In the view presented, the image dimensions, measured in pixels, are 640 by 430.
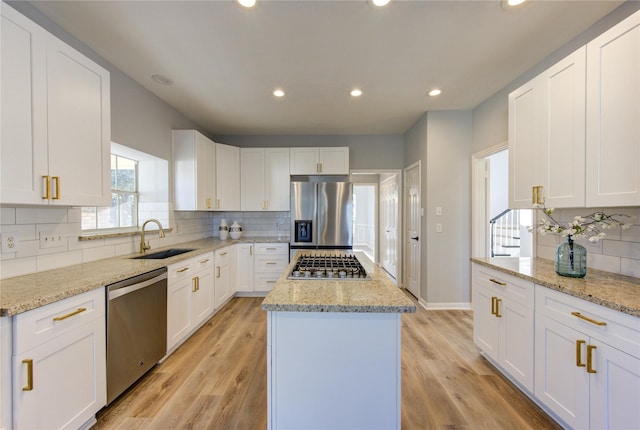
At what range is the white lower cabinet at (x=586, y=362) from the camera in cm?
118

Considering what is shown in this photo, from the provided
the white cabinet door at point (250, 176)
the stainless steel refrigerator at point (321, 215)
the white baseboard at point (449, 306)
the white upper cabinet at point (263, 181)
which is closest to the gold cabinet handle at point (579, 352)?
the white baseboard at point (449, 306)

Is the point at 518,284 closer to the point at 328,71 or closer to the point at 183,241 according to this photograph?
the point at 328,71

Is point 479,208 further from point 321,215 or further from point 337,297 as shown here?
point 337,297

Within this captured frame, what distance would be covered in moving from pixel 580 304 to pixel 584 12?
1904mm

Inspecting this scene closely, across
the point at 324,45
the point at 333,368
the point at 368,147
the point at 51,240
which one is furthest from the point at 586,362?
the point at 368,147

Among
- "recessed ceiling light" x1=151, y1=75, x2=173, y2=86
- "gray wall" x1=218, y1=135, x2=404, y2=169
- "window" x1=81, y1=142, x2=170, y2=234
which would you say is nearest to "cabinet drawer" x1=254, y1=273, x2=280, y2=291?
"window" x1=81, y1=142, x2=170, y2=234

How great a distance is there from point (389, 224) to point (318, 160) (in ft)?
7.09

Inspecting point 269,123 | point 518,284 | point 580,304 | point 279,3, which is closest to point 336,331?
point 580,304

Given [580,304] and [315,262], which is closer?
[580,304]

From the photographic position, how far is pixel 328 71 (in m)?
2.47

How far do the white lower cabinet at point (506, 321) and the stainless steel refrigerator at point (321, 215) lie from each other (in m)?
1.97

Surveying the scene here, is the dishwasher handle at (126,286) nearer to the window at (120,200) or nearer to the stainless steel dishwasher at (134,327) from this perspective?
the stainless steel dishwasher at (134,327)

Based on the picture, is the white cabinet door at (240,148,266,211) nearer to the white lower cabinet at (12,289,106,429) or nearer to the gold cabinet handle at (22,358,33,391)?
the white lower cabinet at (12,289,106,429)

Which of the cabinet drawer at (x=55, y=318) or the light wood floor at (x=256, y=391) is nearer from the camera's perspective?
the cabinet drawer at (x=55, y=318)
